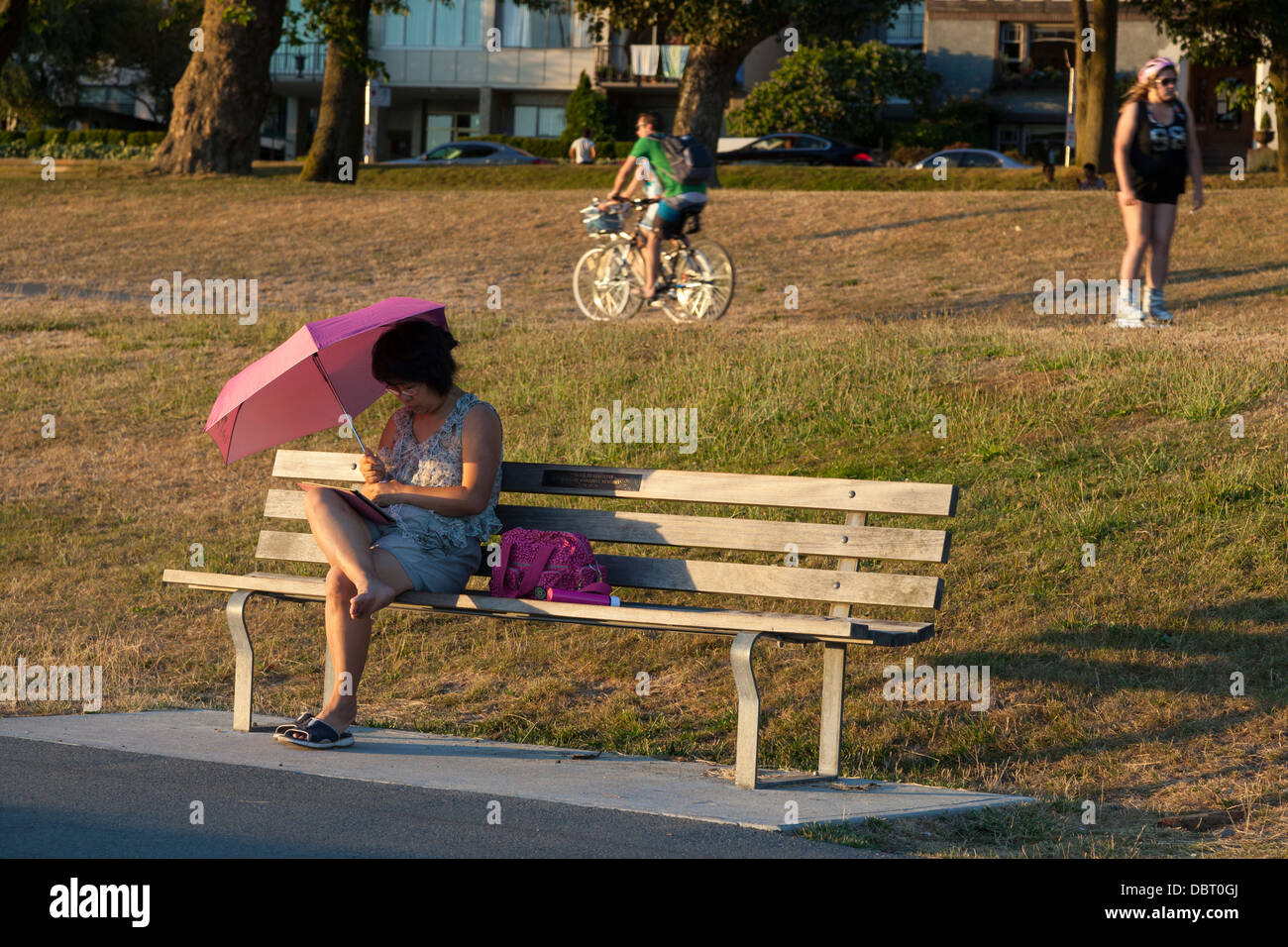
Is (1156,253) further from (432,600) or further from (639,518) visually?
(432,600)

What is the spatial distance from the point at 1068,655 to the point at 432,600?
275 centimetres

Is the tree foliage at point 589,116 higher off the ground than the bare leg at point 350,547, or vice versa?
the tree foliage at point 589,116

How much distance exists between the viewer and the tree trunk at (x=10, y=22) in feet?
90.8

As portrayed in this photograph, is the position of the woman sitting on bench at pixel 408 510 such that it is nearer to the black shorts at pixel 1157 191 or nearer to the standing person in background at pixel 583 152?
the black shorts at pixel 1157 191

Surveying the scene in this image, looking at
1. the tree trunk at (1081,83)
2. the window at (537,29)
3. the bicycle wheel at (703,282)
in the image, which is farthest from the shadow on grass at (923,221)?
the window at (537,29)

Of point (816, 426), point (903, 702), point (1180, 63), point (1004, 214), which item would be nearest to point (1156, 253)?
point (816, 426)

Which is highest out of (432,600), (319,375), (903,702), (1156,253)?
(1156,253)

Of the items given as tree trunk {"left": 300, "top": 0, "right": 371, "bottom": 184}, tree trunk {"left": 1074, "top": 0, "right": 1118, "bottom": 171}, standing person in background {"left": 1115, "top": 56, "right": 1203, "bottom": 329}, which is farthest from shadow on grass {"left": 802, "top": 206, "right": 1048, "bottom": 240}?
tree trunk {"left": 300, "top": 0, "right": 371, "bottom": 184}

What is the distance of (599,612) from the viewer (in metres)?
5.62

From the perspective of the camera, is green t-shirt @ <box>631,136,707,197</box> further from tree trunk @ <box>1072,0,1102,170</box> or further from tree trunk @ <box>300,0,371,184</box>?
tree trunk @ <box>300,0,371,184</box>

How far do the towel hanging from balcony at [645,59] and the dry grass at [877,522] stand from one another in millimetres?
37958

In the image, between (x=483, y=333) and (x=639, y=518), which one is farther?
(x=483, y=333)

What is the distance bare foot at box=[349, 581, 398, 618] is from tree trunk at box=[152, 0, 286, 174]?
2204 centimetres

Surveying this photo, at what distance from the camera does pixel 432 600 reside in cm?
593
